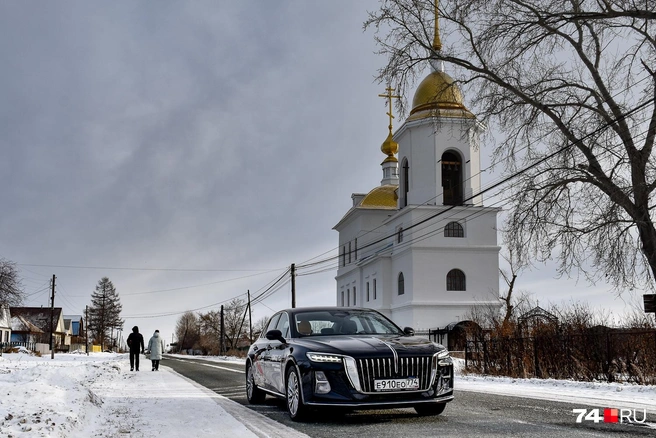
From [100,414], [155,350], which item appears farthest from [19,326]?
[100,414]

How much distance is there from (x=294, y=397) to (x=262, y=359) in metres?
2.08

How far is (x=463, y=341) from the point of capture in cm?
2566

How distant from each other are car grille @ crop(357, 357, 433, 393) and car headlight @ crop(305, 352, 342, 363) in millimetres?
266

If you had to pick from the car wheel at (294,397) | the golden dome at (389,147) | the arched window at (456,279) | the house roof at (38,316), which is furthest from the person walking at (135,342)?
the house roof at (38,316)

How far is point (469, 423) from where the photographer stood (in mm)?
8078

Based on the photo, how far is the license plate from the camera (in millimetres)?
8180

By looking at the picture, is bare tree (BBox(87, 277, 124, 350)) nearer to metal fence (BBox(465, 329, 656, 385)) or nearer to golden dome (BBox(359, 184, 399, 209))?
golden dome (BBox(359, 184, 399, 209))

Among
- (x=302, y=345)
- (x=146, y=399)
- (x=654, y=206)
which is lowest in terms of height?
(x=146, y=399)

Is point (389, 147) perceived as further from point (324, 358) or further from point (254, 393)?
point (324, 358)

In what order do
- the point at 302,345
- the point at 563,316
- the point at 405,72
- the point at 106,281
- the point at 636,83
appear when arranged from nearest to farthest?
the point at 302,345 < the point at 563,316 < the point at 636,83 < the point at 405,72 < the point at 106,281

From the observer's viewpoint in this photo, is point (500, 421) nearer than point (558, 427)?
No

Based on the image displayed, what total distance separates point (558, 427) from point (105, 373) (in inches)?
691

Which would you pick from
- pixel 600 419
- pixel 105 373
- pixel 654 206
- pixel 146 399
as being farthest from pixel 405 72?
pixel 600 419

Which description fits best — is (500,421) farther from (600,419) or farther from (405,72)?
(405,72)
